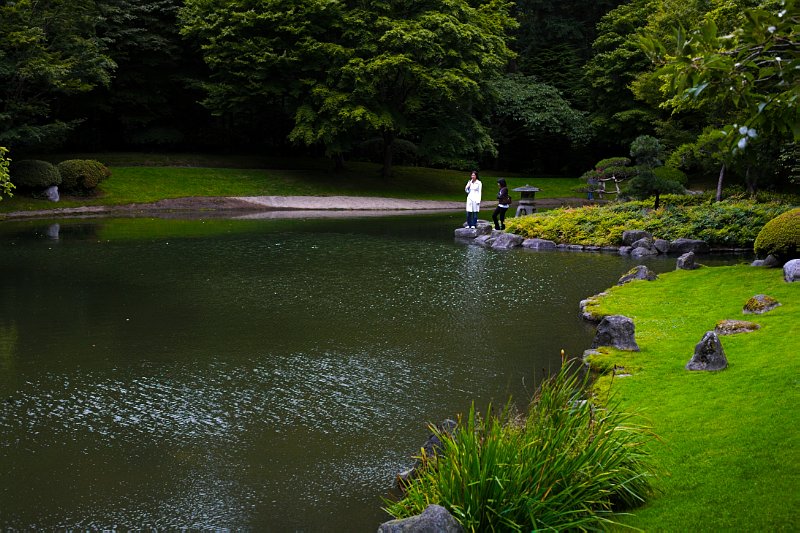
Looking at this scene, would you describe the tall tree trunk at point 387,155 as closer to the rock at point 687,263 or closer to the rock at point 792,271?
the rock at point 687,263

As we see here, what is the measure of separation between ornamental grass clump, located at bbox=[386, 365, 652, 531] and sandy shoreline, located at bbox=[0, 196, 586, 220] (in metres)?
25.4

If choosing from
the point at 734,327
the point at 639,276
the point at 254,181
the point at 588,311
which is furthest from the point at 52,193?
the point at 734,327

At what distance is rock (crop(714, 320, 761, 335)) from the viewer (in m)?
9.65

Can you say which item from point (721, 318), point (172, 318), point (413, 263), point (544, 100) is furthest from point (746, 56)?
point (544, 100)

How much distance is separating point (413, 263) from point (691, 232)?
7791 millimetres

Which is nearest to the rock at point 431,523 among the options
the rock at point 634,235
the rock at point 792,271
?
the rock at point 792,271

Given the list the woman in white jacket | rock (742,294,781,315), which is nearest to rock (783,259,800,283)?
rock (742,294,781,315)

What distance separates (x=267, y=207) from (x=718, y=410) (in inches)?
1122

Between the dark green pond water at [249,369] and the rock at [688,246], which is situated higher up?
the rock at [688,246]

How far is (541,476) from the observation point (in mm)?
4691

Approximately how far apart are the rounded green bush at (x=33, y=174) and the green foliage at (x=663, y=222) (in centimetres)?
1908

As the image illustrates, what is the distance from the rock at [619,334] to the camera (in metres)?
9.57

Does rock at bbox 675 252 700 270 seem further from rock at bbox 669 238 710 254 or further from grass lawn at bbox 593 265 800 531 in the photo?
rock at bbox 669 238 710 254

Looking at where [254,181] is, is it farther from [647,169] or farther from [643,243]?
[643,243]
